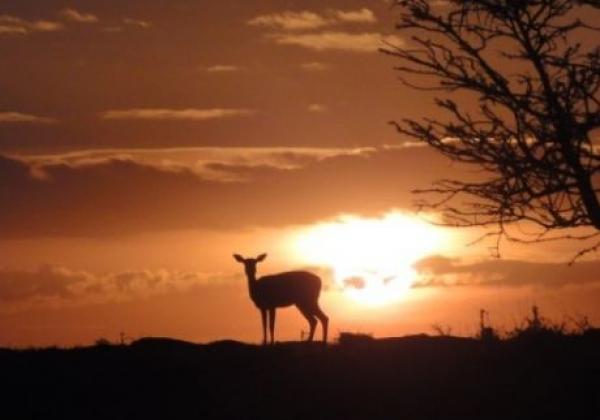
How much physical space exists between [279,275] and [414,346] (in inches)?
324

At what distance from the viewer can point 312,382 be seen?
60.3 ft

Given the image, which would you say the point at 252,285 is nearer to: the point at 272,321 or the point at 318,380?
the point at 272,321

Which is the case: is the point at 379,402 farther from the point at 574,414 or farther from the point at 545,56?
the point at 545,56

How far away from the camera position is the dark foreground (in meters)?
17.2

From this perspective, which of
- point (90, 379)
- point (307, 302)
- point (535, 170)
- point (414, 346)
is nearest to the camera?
point (535, 170)

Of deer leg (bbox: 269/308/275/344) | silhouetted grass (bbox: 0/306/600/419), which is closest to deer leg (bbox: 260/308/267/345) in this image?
deer leg (bbox: 269/308/275/344)

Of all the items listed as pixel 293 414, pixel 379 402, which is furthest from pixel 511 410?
pixel 293 414

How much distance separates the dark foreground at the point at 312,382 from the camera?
1716 centimetres

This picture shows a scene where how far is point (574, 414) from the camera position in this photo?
17.1m

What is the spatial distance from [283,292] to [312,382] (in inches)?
401

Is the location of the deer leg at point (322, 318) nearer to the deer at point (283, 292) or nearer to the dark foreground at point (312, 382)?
the deer at point (283, 292)

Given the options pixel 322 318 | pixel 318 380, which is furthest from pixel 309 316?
pixel 318 380

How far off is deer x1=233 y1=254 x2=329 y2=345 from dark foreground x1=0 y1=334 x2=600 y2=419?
712 centimetres

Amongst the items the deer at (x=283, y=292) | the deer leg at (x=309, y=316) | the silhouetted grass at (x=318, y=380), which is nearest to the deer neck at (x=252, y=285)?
the deer at (x=283, y=292)
